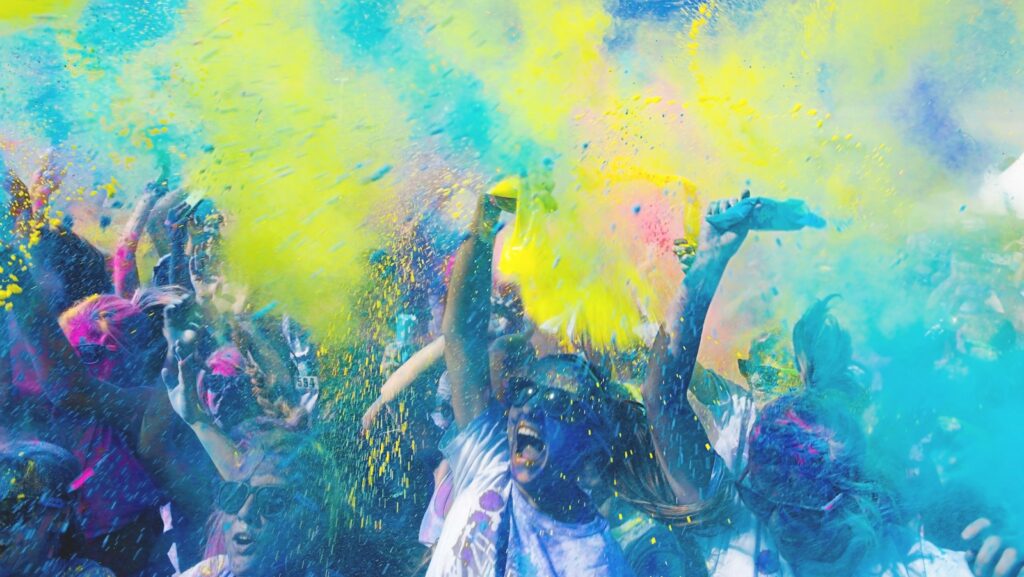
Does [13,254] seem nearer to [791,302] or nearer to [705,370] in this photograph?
[705,370]

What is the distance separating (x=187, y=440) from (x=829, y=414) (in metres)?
1.88

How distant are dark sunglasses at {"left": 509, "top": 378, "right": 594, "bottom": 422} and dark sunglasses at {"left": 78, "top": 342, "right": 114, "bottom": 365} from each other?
46.9 inches

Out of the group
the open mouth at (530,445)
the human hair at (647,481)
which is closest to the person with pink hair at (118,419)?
the open mouth at (530,445)

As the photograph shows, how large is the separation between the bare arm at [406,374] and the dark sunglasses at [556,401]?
0.24 metres

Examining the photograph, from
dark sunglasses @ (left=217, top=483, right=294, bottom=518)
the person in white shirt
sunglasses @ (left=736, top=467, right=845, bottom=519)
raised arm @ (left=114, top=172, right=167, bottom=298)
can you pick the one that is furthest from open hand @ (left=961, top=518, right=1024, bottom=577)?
raised arm @ (left=114, top=172, right=167, bottom=298)

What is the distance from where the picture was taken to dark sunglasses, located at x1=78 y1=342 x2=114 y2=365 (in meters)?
2.23

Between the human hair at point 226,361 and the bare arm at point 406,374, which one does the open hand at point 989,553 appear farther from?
the human hair at point 226,361

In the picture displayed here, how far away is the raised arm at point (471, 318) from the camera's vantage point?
2.23 metres

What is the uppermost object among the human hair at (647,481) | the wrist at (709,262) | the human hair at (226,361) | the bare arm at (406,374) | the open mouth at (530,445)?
the human hair at (226,361)

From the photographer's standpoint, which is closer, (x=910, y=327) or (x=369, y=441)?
(x=910, y=327)

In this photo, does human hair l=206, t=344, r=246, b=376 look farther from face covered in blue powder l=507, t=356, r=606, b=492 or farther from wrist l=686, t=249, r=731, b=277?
wrist l=686, t=249, r=731, b=277

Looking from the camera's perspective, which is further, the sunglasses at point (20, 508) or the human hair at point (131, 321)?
the human hair at point (131, 321)

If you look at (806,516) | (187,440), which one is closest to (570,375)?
(806,516)

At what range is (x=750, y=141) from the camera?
2.19m
